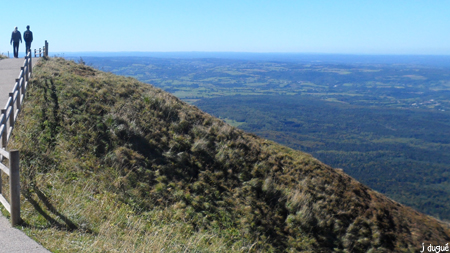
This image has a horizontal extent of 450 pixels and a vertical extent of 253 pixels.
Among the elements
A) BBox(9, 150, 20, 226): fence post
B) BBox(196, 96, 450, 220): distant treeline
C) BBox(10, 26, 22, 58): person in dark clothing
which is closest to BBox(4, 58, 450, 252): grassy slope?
BBox(9, 150, 20, 226): fence post

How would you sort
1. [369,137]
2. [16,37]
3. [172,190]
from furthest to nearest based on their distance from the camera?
1. [369,137]
2. [16,37]
3. [172,190]

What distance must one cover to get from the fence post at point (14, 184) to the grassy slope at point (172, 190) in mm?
243

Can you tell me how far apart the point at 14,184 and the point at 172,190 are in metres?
4.10

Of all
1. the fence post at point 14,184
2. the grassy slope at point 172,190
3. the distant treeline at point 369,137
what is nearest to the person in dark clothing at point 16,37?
the grassy slope at point 172,190

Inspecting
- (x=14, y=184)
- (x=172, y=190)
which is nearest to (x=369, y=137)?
(x=172, y=190)

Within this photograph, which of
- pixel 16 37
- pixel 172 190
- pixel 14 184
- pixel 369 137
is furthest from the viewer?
pixel 369 137

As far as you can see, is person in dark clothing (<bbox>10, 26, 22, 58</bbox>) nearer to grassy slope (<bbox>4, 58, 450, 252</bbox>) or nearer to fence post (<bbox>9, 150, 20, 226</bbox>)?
grassy slope (<bbox>4, 58, 450, 252</bbox>)

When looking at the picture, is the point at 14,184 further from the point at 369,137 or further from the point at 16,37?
the point at 369,137

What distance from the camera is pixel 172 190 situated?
833 centimetres

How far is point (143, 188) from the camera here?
7973mm

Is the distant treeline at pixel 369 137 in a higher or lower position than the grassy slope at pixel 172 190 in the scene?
lower

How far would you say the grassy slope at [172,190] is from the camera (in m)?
5.66

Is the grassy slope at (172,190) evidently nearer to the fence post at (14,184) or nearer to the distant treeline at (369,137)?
the fence post at (14,184)

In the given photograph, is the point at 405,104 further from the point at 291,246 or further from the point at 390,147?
the point at 291,246
